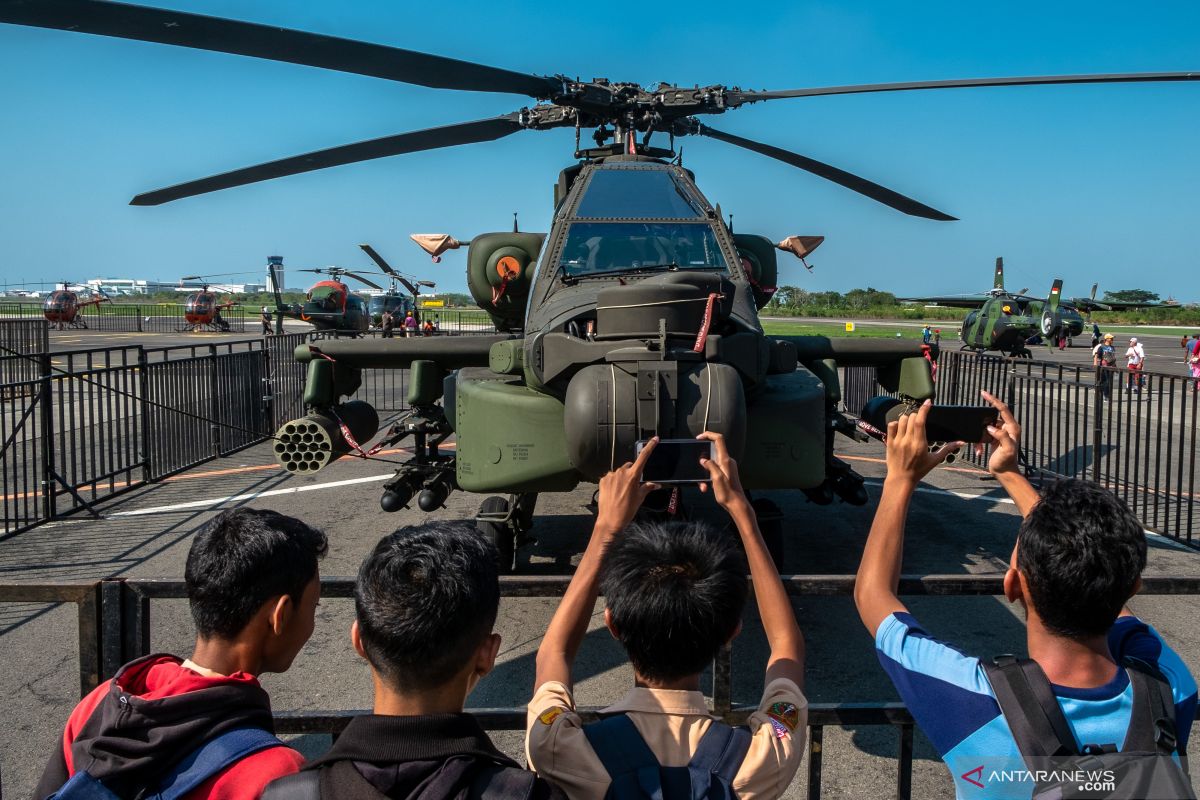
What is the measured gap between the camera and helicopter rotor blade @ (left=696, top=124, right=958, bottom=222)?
8477mm

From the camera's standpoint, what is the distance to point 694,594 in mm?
1783

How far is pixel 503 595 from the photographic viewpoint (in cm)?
226

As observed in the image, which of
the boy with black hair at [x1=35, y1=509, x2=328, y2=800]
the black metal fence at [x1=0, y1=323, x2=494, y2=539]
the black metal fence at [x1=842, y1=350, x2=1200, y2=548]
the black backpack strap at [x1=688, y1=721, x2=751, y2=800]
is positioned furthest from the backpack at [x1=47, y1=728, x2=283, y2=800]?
the black metal fence at [x1=842, y1=350, x2=1200, y2=548]

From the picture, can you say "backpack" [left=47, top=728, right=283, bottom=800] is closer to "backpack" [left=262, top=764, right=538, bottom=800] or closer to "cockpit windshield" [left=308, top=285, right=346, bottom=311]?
"backpack" [left=262, top=764, right=538, bottom=800]

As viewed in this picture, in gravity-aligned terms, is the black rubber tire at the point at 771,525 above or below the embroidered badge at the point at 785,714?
below

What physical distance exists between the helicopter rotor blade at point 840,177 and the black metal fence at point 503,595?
666 centimetres

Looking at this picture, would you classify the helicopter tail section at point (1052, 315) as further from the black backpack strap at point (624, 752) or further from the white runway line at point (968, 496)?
the black backpack strap at point (624, 752)

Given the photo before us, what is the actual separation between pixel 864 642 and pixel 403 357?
3962 mm

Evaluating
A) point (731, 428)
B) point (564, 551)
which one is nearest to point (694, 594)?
point (731, 428)

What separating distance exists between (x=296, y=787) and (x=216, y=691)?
1.21ft

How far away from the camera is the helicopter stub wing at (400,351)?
262 inches

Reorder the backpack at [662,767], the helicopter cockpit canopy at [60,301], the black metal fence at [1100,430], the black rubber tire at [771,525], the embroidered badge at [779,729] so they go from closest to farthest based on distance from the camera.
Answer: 1. the backpack at [662,767]
2. the embroidered badge at [779,729]
3. the black rubber tire at [771,525]
4. the black metal fence at [1100,430]
5. the helicopter cockpit canopy at [60,301]

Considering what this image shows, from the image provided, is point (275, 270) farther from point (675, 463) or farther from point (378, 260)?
point (675, 463)

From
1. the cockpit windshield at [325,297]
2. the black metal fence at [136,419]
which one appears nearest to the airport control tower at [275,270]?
the cockpit windshield at [325,297]
